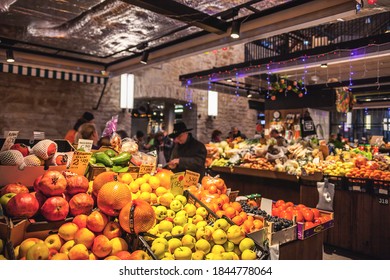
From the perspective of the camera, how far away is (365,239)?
4160 mm

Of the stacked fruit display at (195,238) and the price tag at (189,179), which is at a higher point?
the price tag at (189,179)

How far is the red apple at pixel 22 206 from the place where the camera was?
5.27 ft

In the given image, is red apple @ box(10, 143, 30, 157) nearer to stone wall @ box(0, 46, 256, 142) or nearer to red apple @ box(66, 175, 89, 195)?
red apple @ box(66, 175, 89, 195)

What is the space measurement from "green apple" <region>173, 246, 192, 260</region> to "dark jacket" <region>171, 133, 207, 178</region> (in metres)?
2.37

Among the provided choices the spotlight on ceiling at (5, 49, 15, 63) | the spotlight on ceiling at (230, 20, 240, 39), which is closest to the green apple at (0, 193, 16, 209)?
the spotlight on ceiling at (230, 20, 240, 39)

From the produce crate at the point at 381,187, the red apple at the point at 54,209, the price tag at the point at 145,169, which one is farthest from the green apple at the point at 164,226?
the produce crate at the point at 381,187

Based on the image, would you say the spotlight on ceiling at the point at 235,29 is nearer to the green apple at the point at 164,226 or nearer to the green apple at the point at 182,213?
the green apple at the point at 182,213

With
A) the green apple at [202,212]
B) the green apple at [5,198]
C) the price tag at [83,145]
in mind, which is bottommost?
the green apple at [202,212]

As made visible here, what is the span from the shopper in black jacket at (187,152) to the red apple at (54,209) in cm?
249

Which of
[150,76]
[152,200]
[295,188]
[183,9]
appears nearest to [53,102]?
[150,76]

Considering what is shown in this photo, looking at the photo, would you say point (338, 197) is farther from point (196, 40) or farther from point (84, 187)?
point (84, 187)

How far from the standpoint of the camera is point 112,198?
1.74m

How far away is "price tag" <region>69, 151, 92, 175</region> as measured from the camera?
7.23 feet

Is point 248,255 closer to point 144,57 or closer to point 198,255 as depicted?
point 198,255
